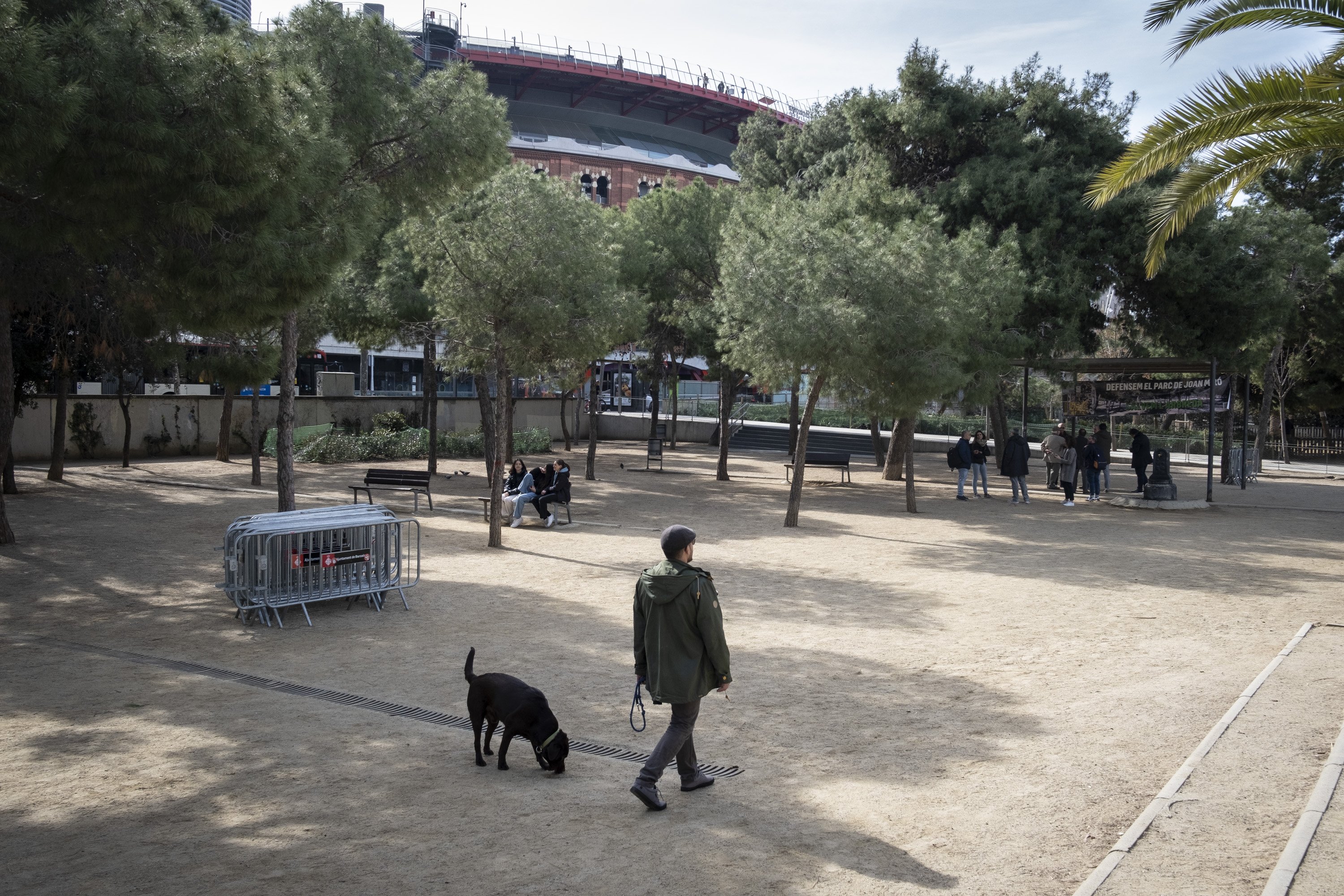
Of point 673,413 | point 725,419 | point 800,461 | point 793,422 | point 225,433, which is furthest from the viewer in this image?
point 673,413

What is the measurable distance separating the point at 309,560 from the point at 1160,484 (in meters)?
18.3

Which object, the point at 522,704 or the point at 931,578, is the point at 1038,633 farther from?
the point at 522,704

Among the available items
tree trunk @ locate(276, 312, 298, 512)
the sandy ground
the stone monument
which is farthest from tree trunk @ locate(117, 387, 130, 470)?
the stone monument

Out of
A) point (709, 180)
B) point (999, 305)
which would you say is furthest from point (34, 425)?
point (709, 180)

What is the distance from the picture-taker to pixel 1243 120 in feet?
28.8

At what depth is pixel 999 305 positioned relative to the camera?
18891 millimetres

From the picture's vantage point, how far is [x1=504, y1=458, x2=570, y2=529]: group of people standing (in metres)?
17.1

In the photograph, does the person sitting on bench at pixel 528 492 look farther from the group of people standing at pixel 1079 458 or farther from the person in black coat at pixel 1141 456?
the person in black coat at pixel 1141 456

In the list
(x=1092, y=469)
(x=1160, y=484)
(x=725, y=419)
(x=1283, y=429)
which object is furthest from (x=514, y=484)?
(x=1283, y=429)

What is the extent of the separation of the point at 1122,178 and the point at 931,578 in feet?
18.0

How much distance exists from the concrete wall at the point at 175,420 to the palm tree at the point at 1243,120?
24.6 meters

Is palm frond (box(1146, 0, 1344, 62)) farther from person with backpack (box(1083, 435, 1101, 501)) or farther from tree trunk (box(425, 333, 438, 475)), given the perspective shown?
tree trunk (box(425, 333, 438, 475))

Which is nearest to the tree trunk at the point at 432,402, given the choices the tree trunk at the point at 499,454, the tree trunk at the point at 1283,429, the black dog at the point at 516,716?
the tree trunk at the point at 499,454

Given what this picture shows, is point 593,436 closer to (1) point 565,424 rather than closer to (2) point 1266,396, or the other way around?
(1) point 565,424
